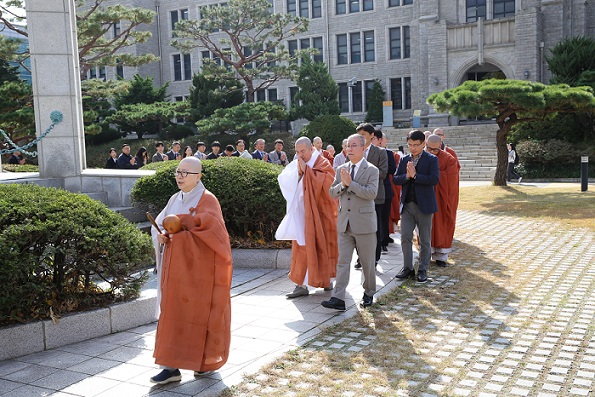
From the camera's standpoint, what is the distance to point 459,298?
7406mm

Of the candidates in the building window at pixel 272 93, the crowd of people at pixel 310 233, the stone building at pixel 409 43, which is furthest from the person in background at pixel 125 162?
the building window at pixel 272 93

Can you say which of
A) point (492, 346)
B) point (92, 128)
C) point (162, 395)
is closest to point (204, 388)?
point (162, 395)

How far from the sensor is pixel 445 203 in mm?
9266

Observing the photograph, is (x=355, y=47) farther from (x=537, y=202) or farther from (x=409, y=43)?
(x=537, y=202)

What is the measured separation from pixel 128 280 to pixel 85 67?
2772 centimetres

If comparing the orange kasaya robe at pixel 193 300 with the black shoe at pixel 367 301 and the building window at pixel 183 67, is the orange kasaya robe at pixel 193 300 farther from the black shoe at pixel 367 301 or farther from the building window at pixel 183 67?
the building window at pixel 183 67

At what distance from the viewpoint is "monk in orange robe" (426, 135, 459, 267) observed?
30.0ft

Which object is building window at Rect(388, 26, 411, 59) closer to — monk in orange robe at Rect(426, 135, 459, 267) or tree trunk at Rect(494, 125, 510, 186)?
tree trunk at Rect(494, 125, 510, 186)

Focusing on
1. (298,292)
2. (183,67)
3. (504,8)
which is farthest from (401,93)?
(298,292)

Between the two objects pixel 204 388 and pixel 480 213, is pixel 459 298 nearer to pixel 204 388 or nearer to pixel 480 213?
pixel 204 388

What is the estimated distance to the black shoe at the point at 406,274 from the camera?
839 cm

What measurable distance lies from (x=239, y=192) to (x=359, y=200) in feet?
10.3

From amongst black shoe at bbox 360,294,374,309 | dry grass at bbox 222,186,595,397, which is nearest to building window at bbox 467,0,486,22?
dry grass at bbox 222,186,595,397

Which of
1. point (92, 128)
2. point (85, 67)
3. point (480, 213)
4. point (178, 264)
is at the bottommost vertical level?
point (480, 213)
